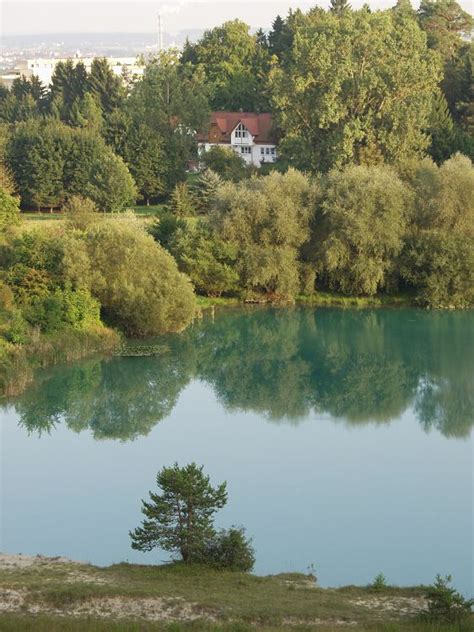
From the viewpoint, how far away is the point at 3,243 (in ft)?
111

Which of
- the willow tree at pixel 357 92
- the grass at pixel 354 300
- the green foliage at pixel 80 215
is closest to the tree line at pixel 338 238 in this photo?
the grass at pixel 354 300

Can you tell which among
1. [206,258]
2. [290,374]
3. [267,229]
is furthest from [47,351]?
[267,229]

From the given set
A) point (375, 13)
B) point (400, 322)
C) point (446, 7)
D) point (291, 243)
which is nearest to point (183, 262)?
point (291, 243)

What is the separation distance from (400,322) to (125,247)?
8.26 meters

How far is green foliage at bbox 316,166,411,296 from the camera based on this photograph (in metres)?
34.2

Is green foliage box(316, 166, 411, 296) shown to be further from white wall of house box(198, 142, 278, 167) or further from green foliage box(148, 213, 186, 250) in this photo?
white wall of house box(198, 142, 278, 167)

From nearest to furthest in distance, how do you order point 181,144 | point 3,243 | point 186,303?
point 186,303 → point 3,243 → point 181,144

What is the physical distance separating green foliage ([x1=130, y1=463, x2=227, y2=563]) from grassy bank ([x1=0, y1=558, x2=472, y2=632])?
13.1 inches

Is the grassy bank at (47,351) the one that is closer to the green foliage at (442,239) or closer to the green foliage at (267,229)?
the green foliage at (267,229)

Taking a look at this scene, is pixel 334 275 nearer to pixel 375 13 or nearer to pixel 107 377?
pixel 107 377

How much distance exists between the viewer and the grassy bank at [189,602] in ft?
42.5

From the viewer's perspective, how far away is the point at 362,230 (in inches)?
1340

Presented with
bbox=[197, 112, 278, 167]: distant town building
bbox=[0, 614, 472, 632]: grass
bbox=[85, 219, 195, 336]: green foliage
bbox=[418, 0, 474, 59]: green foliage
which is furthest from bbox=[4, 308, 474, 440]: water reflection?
bbox=[418, 0, 474, 59]: green foliage

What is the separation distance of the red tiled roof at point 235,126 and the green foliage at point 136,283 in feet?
74.3
